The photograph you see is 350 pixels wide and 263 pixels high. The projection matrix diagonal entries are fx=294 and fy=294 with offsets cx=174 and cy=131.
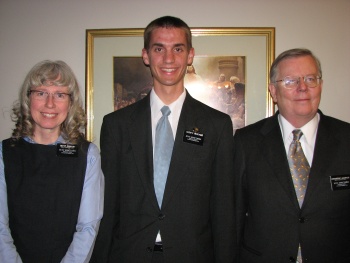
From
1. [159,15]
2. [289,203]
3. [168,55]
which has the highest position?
[159,15]

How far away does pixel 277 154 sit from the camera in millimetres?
2021

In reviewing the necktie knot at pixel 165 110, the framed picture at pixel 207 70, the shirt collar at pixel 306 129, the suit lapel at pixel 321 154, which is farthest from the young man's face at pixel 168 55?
the suit lapel at pixel 321 154

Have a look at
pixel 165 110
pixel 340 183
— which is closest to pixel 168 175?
pixel 165 110

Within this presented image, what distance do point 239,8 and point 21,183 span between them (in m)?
2.23

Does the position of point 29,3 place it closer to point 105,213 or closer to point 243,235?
point 105,213

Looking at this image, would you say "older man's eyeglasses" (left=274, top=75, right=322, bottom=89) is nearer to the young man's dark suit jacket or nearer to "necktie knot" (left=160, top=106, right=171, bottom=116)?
the young man's dark suit jacket

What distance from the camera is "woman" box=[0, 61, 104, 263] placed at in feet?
5.69

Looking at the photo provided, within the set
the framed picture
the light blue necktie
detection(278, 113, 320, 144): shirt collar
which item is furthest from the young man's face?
detection(278, 113, 320, 144): shirt collar

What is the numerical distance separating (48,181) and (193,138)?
3.10ft

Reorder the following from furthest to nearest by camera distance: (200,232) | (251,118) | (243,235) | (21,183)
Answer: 1. (251,118)
2. (243,235)
3. (200,232)
4. (21,183)

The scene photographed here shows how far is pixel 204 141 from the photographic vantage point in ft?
6.47

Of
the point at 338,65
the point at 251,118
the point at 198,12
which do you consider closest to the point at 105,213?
the point at 251,118

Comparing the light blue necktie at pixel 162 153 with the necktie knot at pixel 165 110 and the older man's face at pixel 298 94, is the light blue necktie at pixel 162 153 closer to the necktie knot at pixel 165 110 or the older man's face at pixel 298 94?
the necktie knot at pixel 165 110

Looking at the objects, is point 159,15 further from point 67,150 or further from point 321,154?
point 321,154
